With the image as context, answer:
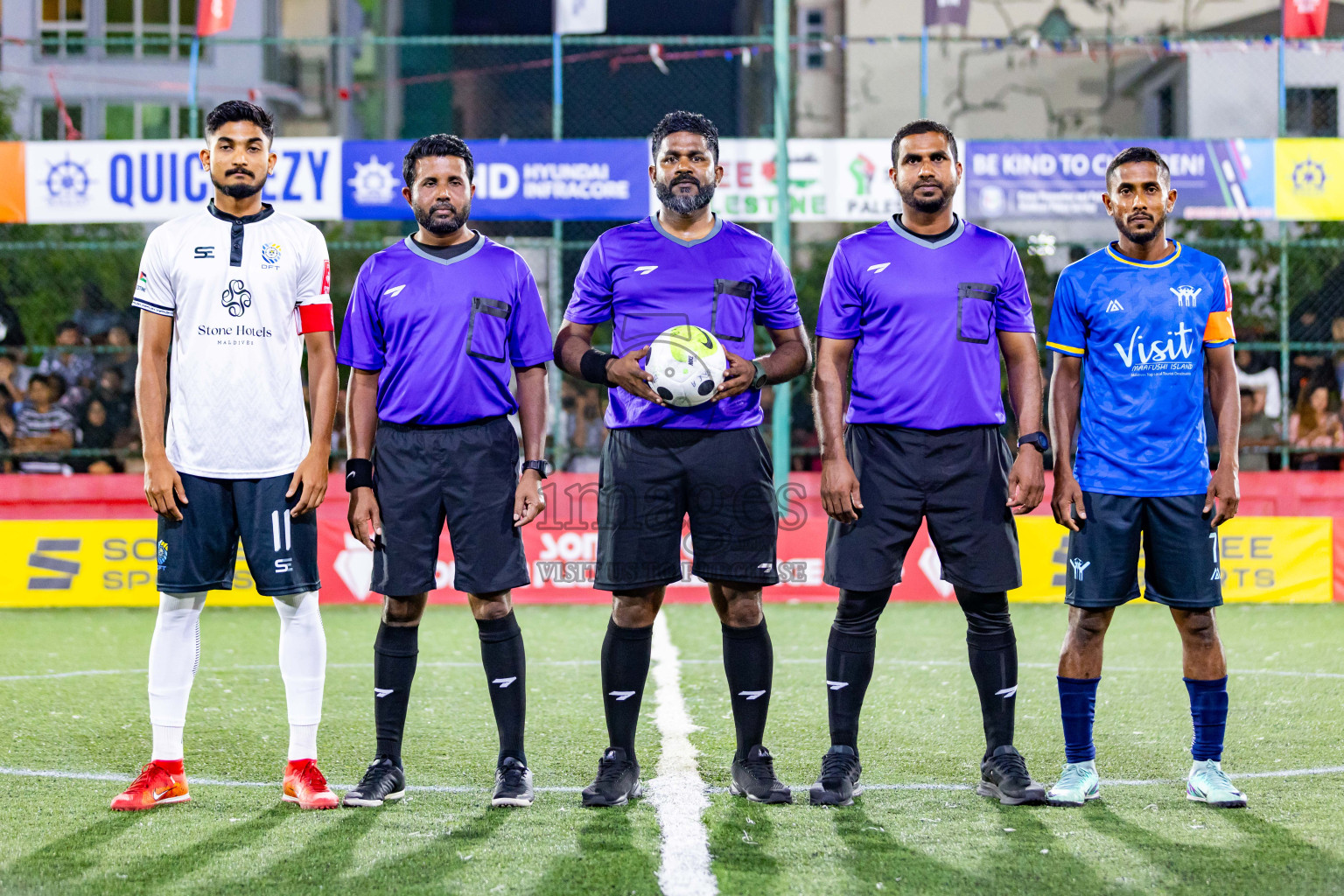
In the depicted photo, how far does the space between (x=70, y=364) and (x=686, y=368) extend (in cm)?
985

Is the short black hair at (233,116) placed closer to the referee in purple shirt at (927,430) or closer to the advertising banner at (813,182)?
the referee in purple shirt at (927,430)

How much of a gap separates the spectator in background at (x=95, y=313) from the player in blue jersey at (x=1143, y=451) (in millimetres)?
10444

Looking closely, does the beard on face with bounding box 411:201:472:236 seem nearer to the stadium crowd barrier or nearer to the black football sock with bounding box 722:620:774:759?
the black football sock with bounding box 722:620:774:759

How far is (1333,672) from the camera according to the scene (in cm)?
726

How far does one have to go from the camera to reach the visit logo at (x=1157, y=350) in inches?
175

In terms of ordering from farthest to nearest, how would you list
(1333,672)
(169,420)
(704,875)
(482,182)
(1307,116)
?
(1307,116), (482,182), (1333,672), (169,420), (704,875)

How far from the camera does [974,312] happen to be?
14.6ft

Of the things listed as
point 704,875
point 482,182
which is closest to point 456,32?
point 482,182

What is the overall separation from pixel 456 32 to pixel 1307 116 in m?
15.6

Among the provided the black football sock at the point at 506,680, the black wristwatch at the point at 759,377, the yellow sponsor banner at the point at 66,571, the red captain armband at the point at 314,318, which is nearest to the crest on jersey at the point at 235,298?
the red captain armband at the point at 314,318

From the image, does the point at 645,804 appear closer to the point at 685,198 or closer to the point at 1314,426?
the point at 685,198

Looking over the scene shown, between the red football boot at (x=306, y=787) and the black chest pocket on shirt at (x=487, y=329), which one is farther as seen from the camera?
the black chest pocket on shirt at (x=487, y=329)

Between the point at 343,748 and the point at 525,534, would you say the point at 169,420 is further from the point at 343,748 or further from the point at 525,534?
the point at 525,534

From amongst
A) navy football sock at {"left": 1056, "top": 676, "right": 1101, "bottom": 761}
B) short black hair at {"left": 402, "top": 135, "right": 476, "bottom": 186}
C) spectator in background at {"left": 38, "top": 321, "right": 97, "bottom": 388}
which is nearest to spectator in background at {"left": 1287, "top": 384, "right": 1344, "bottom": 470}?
navy football sock at {"left": 1056, "top": 676, "right": 1101, "bottom": 761}
